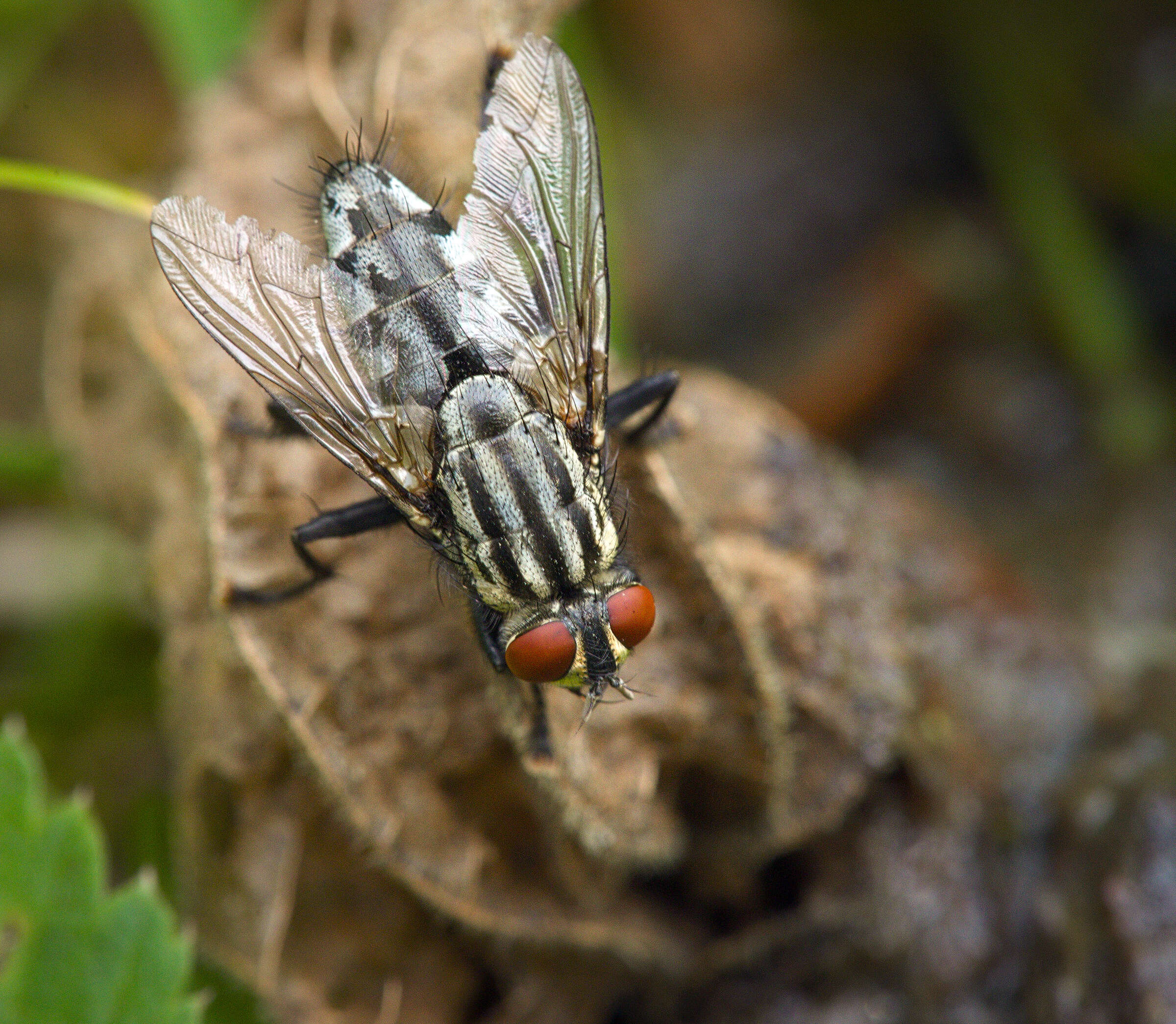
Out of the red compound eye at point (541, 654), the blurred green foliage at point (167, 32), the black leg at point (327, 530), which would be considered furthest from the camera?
the blurred green foliage at point (167, 32)

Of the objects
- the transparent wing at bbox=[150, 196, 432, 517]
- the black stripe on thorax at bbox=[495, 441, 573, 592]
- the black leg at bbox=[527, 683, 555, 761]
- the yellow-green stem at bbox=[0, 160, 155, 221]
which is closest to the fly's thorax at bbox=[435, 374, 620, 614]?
the black stripe on thorax at bbox=[495, 441, 573, 592]

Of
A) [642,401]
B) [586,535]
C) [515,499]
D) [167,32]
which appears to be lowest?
[586,535]

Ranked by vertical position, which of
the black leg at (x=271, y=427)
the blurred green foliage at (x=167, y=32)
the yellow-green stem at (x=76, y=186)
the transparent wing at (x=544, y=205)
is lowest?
the black leg at (x=271, y=427)

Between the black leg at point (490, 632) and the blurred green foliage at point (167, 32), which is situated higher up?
the blurred green foliage at point (167, 32)

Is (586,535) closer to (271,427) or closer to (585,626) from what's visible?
(585,626)

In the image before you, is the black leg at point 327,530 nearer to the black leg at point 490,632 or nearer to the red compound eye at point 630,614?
the black leg at point 490,632

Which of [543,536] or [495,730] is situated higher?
[543,536]

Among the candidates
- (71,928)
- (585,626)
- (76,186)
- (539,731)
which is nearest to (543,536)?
(585,626)

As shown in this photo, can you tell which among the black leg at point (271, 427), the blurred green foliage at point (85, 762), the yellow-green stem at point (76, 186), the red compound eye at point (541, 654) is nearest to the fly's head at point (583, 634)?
the red compound eye at point (541, 654)

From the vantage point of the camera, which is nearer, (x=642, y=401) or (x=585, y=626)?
(x=585, y=626)
